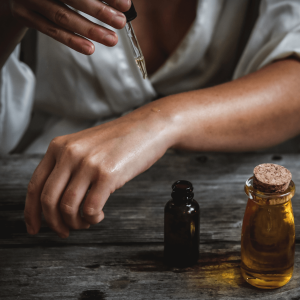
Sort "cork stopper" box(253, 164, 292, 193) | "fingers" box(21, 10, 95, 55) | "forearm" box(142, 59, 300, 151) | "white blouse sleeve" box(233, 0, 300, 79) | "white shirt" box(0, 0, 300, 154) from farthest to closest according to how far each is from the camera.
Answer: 1. "white shirt" box(0, 0, 300, 154)
2. "white blouse sleeve" box(233, 0, 300, 79)
3. "forearm" box(142, 59, 300, 151)
4. "fingers" box(21, 10, 95, 55)
5. "cork stopper" box(253, 164, 292, 193)

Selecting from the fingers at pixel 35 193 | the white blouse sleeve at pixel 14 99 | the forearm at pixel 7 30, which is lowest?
the white blouse sleeve at pixel 14 99

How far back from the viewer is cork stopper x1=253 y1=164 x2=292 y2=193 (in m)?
0.42

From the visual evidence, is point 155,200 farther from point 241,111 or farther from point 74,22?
point 74,22

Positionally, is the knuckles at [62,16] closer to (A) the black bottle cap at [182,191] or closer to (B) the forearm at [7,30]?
(B) the forearm at [7,30]

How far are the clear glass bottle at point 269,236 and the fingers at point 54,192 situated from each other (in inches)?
10.7

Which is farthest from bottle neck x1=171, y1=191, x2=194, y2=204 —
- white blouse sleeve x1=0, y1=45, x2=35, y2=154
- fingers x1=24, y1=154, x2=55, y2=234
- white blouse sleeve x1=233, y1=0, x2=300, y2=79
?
white blouse sleeve x1=0, y1=45, x2=35, y2=154

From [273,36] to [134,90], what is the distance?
417 millimetres

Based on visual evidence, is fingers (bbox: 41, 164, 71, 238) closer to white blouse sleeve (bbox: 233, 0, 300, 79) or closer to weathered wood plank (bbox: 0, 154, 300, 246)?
weathered wood plank (bbox: 0, 154, 300, 246)

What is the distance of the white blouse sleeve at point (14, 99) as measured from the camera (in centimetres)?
104

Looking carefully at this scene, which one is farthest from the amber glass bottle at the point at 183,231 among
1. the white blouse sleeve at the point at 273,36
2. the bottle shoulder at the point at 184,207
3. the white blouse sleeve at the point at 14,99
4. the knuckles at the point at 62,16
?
the white blouse sleeve at the point at 14,99

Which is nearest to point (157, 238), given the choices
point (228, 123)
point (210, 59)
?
point (228, 123)

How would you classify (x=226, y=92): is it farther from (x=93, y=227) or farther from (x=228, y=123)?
(x=93, y=227)

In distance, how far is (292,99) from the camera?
0.73 m

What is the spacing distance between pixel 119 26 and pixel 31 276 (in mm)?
401
